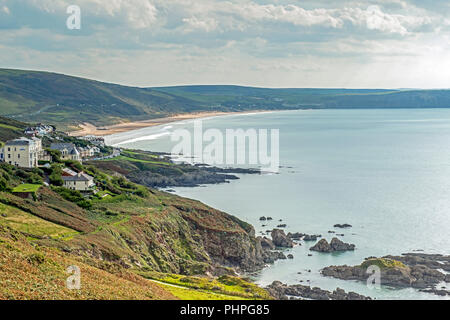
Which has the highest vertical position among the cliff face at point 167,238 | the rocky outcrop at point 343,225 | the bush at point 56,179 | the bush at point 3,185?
the bush at point 3,185

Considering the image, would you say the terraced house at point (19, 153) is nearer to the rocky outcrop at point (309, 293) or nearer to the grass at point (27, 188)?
the grass at point (27, 188)

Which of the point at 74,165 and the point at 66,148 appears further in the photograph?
the point at 66,148

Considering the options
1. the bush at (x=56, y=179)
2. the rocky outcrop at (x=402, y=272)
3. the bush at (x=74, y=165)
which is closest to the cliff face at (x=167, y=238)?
the bush at (x=56, y=179)

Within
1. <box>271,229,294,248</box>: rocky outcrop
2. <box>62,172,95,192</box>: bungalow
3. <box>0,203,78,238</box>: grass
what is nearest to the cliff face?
<box>0,203,78,238</box>: grass

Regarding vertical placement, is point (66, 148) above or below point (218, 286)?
above

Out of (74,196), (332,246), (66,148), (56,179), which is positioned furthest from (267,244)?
(66,148)

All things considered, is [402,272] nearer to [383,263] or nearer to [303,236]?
[383,263]

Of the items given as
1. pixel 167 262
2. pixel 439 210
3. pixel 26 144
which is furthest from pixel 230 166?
pixel 167 262
